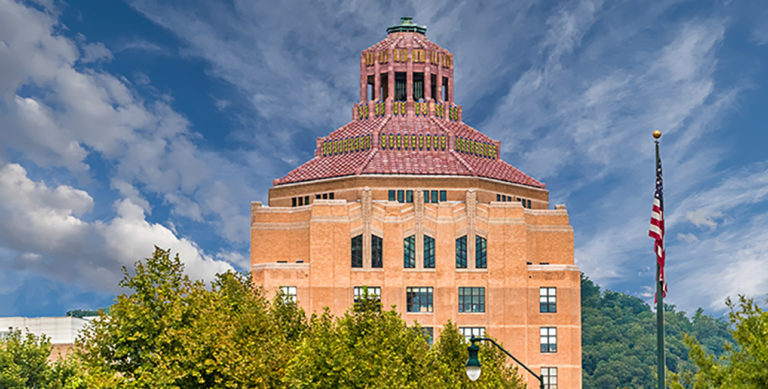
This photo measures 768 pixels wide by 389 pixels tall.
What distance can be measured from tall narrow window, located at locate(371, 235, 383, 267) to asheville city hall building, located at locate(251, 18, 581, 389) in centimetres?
10

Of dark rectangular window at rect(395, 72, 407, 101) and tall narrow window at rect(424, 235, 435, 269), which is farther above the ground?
dark rectangular window at rect(395, 72, 407, 101)

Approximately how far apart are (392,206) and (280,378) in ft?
169

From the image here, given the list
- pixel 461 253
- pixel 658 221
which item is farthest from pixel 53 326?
pixel 658 221

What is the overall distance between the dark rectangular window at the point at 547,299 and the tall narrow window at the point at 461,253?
775 cm

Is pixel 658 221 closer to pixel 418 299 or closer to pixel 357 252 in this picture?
pixel 418 299

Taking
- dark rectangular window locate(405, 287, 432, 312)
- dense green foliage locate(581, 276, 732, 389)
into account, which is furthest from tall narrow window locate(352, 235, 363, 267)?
dense green foliage locate(581, 276, 732, 389)

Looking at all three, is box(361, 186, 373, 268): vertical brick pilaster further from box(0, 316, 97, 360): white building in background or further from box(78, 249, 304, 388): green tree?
box(78, 249, 304, 388): green tree

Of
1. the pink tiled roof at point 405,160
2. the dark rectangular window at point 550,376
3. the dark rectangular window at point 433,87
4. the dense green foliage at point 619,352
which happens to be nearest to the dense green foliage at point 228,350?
the dark rectangular window at point 550,376

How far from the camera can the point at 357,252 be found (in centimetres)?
10612

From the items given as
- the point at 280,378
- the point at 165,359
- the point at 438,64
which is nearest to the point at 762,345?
the point at 280,378

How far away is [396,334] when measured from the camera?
54188mm

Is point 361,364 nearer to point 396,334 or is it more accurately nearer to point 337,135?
point 396,334

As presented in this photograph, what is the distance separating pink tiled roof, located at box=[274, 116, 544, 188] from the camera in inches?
4464

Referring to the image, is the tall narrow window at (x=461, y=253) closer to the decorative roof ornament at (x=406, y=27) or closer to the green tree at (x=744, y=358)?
the decorative roof ornament at (x=406, y=27)
